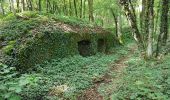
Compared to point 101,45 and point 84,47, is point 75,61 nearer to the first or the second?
point 84,47

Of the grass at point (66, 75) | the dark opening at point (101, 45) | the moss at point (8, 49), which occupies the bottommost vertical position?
the grass at point (66, 75)

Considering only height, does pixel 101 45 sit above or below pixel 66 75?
above

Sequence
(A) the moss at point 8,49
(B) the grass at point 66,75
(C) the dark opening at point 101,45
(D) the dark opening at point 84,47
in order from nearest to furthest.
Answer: (B) the grass at point 66,75, (A) the moss at point 8,49, (D) the dark opening at point 84,47, (C) the dark opening at point 101,45

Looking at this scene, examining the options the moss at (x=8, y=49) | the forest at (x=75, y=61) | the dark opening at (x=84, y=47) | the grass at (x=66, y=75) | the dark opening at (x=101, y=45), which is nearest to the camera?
the forest at (x=75, y=61)

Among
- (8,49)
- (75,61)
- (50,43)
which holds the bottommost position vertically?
(75,61)

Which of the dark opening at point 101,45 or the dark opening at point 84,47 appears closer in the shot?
the dark opening at point 84,47

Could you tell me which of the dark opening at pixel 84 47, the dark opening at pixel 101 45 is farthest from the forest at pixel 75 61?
the dark opening at pixel 101 45

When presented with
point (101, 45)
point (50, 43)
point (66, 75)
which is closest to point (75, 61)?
point (50, 43)

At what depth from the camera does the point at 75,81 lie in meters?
9.82

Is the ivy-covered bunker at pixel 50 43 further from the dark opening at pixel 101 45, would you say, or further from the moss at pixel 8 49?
the dark opening at pixel 101 45

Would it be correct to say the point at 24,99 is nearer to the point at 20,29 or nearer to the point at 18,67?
the point at 18,67

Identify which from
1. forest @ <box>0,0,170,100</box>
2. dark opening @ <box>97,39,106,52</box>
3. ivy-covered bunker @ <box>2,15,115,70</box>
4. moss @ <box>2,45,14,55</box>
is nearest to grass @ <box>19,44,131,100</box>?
forest @ <box>0,0,170,100</box>

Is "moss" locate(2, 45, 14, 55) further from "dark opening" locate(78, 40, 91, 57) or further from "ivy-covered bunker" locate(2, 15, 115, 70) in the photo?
"dark opening" locate(78, 40, 91, 57)

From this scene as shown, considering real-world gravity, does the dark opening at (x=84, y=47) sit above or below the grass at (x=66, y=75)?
above
